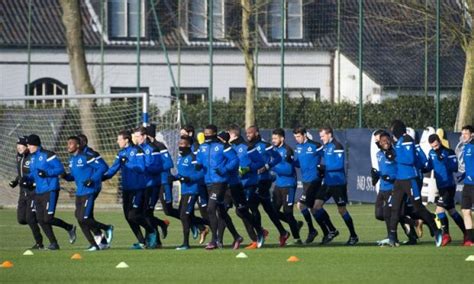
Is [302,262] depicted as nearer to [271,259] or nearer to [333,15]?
[271,259]

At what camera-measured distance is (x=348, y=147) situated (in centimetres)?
3878

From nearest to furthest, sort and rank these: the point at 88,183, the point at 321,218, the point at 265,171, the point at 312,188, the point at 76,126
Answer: the point at 88,183
the point at 265,171
the point at 321,218
the point at 312,188
the point at 76,126

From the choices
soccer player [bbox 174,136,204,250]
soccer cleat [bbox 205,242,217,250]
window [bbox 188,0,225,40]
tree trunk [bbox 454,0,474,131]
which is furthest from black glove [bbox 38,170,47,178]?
window [bbox 188,0,225,40]

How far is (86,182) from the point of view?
77.1 ft

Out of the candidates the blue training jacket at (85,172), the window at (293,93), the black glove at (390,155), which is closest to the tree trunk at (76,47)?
the window at (293,93)

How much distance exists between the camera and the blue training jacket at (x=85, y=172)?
2359cm

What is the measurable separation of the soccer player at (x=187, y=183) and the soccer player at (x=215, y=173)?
27cm

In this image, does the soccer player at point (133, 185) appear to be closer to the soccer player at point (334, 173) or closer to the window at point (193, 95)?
the soccer player at point (334, 173)

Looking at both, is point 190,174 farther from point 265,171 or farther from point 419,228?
point 419,228

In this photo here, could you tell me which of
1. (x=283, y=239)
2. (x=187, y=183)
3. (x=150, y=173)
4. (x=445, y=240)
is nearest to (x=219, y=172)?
(x=187, y=183)

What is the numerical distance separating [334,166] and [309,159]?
50 cm

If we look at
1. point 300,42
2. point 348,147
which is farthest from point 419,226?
point 300,42

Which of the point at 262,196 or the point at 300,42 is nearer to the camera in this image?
the point at 262,196

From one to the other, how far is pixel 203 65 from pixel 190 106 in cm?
182
